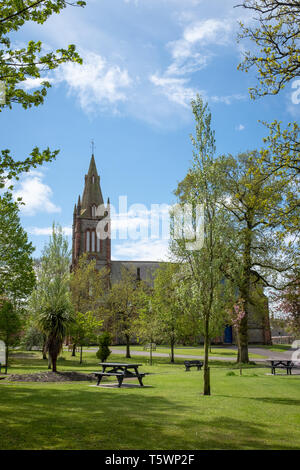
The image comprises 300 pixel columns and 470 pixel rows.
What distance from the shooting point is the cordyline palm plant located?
19281 millimetres

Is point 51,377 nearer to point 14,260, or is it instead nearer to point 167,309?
point 14,260

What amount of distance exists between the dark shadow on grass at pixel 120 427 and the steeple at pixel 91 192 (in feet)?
199

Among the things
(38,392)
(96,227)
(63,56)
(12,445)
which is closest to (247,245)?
(38,392)

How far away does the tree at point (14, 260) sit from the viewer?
26500 millimetres

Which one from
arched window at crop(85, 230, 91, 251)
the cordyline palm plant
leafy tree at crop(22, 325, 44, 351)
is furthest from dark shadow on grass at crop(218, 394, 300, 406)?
arched window at crop(85, 230, 91, 251)

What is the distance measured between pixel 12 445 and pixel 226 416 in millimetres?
4799

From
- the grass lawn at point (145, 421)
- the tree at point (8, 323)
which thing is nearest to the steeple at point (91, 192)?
the tree at point (8, 323)

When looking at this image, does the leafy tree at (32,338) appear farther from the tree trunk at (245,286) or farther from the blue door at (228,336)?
the blue door at (228,336)

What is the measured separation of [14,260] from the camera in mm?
27141

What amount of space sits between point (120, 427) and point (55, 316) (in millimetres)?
12900

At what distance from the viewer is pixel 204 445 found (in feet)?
20.1

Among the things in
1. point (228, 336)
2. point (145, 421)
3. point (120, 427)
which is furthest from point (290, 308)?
point (228, 336)
